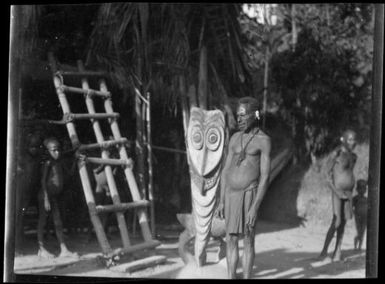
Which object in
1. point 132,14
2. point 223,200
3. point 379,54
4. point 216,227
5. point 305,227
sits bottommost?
point 305,227

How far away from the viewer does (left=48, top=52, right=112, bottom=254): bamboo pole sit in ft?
23.0

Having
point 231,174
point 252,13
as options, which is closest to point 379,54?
point 231,174

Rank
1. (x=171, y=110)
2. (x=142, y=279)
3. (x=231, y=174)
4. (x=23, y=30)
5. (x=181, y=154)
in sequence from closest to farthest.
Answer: (x=231, y=174)
(x=142, y=279)
(x=23, y=30)
(x=171, y=110)
(x=181, y=154)

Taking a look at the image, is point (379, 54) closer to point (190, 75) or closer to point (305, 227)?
point (190, 75)

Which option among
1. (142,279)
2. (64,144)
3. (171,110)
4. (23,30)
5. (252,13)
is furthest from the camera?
(252,13)

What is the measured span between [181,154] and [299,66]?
2.52 meters

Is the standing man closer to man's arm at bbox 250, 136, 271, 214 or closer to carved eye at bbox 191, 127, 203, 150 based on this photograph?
man's arm at bbox 250, 136, 271, 214

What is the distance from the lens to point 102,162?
750cm

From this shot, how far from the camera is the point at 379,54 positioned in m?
6.37

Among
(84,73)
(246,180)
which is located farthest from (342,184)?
(84,73)

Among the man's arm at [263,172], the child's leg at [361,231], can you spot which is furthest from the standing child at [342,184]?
the man's arm at [263,172]

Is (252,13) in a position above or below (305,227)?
above

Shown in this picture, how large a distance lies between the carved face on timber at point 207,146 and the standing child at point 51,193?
176cm

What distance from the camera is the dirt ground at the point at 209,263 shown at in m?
6.89
